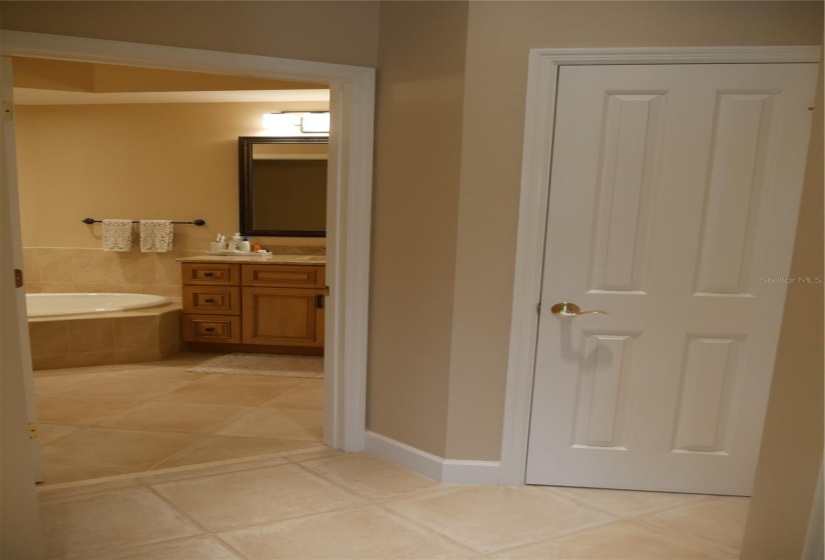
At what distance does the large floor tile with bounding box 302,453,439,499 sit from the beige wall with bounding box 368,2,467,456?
0.47 ft

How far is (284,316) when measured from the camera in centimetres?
461

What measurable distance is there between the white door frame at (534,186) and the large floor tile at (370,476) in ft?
1.31

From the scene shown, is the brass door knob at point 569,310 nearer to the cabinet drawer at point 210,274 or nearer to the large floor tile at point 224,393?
the large floor tile at point 224,393

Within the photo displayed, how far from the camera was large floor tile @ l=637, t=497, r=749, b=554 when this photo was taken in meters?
2.08

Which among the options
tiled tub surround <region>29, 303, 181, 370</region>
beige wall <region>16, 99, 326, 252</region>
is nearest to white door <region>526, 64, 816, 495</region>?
beige wall <region>16, 99, 326, 252</region>

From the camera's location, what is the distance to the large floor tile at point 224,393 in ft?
11.8

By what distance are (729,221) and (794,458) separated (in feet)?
4.90

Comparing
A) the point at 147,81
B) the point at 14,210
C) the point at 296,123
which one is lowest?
the point at 14,210

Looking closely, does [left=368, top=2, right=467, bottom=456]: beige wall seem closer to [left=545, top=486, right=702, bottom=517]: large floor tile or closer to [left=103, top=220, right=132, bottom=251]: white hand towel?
[left=545, top=486, right=702, bottom=517]: large floor tile

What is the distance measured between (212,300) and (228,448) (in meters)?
2.05

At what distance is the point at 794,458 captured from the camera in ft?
3.18

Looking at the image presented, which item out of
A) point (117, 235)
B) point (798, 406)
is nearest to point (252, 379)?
point (117, 235)

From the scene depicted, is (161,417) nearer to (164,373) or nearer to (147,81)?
(164,373)

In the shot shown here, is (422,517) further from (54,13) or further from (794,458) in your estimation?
(54,13)
